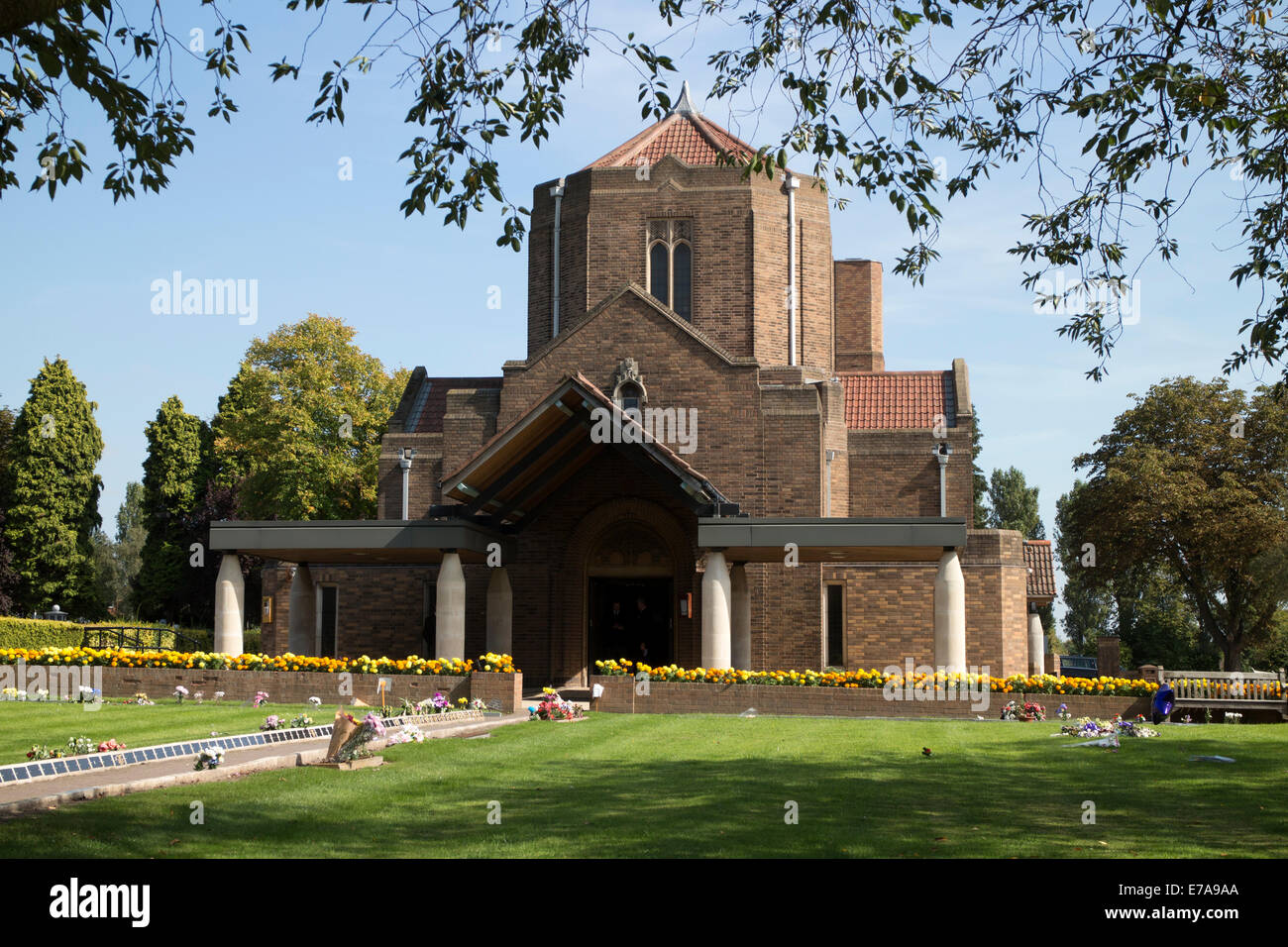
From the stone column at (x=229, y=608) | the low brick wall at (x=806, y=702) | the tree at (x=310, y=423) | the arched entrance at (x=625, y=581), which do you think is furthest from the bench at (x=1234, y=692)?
the tree at (x=310, y=423)

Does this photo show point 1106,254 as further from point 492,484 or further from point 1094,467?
point 1094,467

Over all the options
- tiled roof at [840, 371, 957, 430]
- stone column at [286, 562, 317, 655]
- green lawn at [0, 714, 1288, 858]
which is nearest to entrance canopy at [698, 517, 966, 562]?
green lawn at [0, 714, 1288, 858]

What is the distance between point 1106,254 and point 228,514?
5739cm

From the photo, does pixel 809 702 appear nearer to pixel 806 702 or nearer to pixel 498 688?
pixel 806 702

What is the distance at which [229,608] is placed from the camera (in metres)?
27.1

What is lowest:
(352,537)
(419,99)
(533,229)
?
(352,537)

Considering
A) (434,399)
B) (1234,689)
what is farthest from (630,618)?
(1234,689)

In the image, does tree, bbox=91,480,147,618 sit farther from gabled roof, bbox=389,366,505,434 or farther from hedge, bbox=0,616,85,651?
gabled roof, bbox=389,366,505,434

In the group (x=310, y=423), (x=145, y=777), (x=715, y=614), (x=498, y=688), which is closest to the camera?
(x=145, y=777)

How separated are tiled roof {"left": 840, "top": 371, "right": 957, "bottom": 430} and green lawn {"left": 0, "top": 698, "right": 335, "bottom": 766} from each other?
18972 mm

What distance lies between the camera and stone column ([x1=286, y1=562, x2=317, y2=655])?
3116 centimetres

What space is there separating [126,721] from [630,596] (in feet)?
50.4
